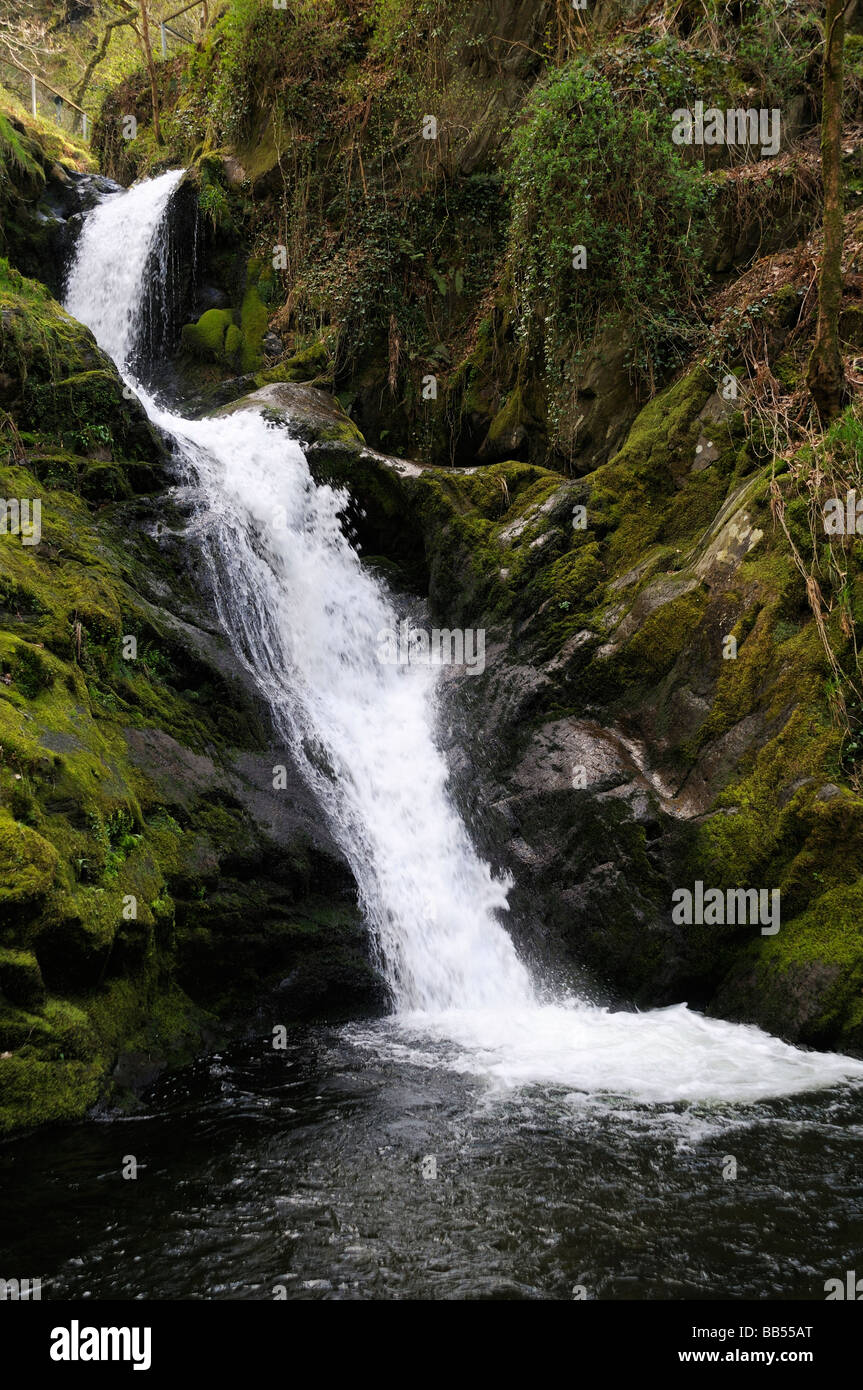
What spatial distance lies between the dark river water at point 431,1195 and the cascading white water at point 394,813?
53 cm

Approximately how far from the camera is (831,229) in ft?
21.6

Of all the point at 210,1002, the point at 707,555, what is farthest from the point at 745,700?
the point at 210,1002

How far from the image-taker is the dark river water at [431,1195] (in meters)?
3.18

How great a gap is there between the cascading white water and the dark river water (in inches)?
20.9

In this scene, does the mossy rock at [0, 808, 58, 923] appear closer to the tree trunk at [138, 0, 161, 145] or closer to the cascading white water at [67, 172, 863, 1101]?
the cascading white water at [67, 172, 863, 1101]

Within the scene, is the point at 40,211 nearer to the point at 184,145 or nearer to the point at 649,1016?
the point at 184,145

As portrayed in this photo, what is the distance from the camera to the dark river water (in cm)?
318

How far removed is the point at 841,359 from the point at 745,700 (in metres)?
3.00
